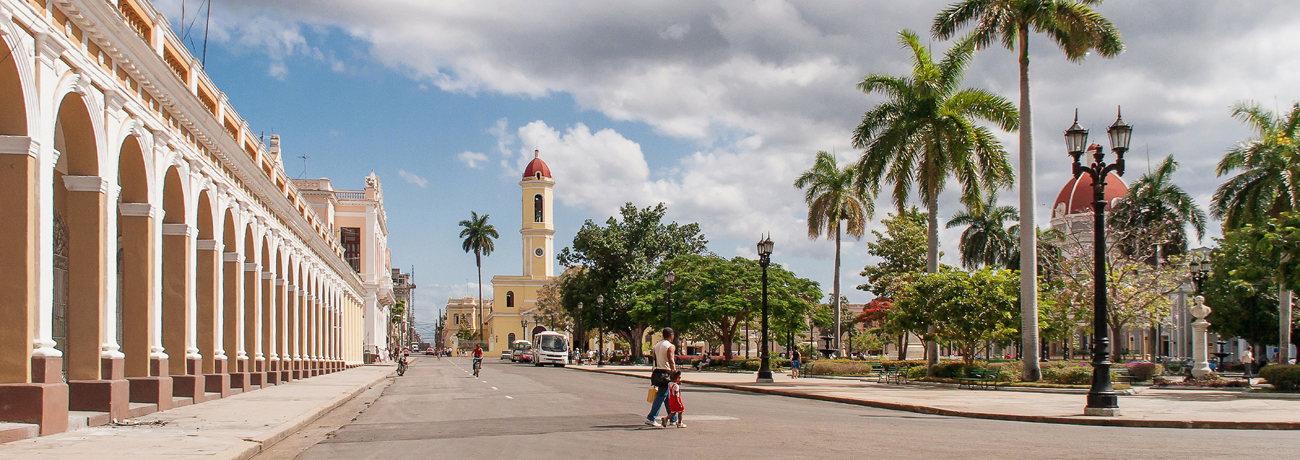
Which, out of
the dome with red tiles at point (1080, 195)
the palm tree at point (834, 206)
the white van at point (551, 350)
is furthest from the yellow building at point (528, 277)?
the palm tree at point (834, 206)


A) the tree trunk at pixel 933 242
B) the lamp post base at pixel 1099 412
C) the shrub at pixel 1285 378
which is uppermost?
the tree trunk at pixel 933 242

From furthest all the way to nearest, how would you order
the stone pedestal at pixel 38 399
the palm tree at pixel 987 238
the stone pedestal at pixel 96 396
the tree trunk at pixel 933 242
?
the palm tree at pixel 987 238 < the tree trunk at pixel 933 242 < the stone pedestal at pixel 96 396 < the stone pedestal at pixel 38 399

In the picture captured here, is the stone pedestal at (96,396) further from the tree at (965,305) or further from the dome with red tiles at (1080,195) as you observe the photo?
the dome with red tiles at (1080,195)

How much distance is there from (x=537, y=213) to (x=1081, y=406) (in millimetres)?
98672

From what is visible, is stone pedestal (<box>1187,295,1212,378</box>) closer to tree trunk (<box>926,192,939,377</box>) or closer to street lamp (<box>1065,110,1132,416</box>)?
tree trunk (<box>926,192,939,377</box>)

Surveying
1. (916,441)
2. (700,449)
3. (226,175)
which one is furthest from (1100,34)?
(226,175)

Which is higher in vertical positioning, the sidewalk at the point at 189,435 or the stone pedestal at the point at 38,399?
the stone pedestal at the point at 38,399

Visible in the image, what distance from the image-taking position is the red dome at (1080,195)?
74375 mm

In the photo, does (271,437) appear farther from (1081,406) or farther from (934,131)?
(934,131)

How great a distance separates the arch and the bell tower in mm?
101082

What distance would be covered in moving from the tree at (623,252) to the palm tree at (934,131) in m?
33.0

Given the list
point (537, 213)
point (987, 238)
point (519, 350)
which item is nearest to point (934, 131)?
point (987, 238)

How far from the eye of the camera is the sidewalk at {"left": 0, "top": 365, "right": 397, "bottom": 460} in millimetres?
10836

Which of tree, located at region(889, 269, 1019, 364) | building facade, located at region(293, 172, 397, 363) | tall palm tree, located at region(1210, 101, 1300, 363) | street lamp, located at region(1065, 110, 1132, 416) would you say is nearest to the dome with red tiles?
tall palm tree, located at region(1210, 101, 1300, 363)
